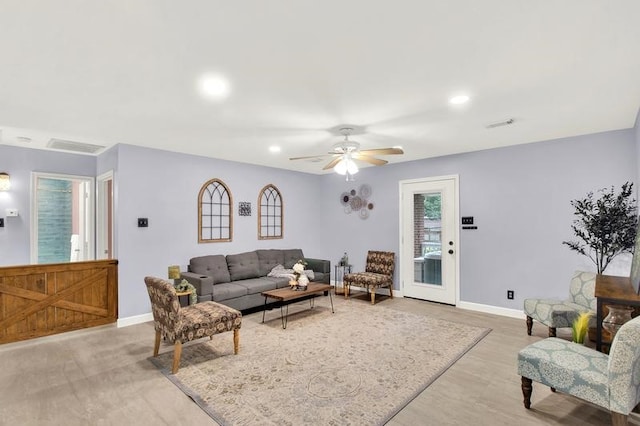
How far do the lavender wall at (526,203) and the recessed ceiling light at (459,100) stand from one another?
2277 mm

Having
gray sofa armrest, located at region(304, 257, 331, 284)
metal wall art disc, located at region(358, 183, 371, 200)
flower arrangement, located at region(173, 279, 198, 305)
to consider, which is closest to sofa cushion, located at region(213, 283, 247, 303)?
flower arrangement, located at region(173, 279, 198, 305)

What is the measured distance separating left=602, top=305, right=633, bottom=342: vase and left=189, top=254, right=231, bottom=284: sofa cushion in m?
4.54

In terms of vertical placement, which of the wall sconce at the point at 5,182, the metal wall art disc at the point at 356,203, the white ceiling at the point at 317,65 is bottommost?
the metal wall art disc at the point at 356,203

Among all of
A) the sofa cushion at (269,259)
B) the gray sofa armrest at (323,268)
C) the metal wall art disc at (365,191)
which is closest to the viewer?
the sofa cushion at (269,259)

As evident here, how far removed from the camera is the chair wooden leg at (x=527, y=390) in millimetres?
2371

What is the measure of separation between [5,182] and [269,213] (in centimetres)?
383

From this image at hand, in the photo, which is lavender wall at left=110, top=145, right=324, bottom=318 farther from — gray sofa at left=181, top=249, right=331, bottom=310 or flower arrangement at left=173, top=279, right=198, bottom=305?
flower arrangement at left=173, top=279, right=198, bottom=305

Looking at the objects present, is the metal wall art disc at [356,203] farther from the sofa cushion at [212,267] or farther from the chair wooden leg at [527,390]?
the chair wooden leg at [527,390]

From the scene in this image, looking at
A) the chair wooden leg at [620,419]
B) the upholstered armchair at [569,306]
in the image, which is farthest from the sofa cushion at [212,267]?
the chair wooden leg at [620,419]

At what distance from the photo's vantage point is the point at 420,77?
2.42 meters

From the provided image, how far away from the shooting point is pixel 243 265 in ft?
17.8

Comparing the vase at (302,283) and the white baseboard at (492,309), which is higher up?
the vase at (302,283)

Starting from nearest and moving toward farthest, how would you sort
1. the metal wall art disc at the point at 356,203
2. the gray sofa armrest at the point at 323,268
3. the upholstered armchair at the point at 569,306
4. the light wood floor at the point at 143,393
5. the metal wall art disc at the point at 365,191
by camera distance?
the light wood floor at the point at 143,393 < the upholstered armchair at the point at 569,306 < the gray sofa armrest at the point at 323,268 < the metal wall art disc at the point at 365,191 < the metal wall art disc at the point at 356,203

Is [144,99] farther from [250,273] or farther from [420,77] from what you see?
[250,273]
